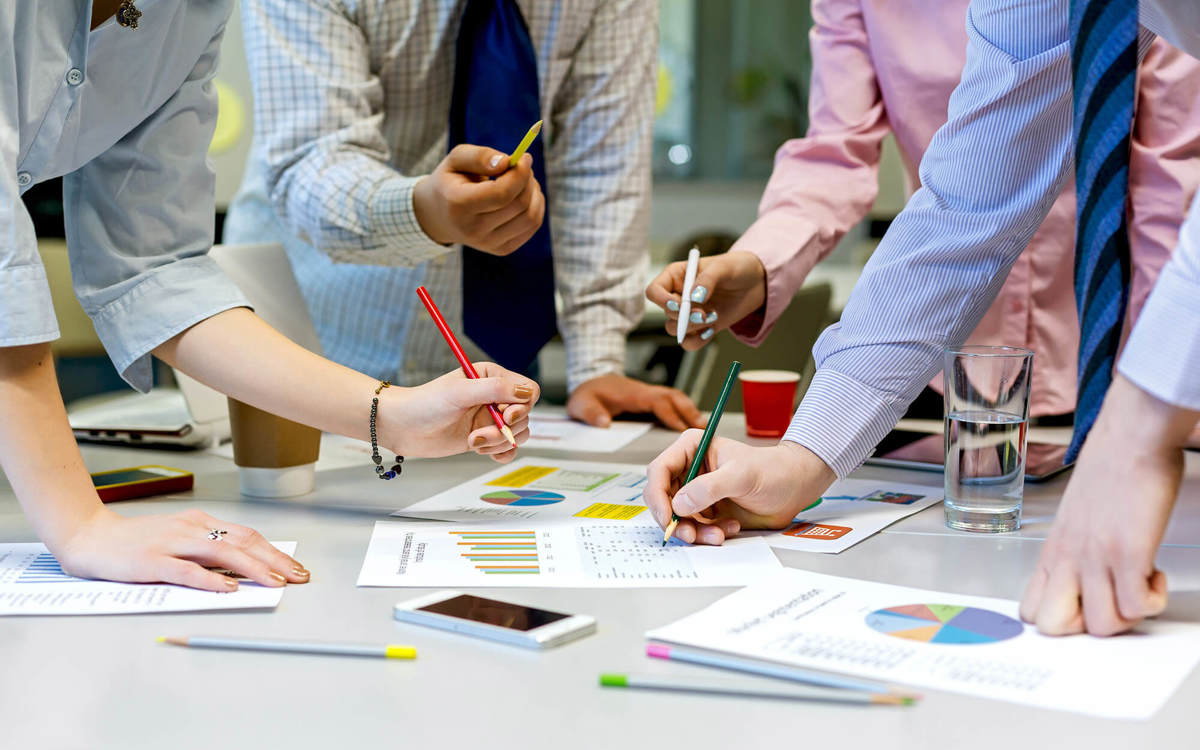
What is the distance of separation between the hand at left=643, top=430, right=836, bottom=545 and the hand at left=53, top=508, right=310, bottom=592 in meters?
0.32

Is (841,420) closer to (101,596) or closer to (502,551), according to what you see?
(502,551)

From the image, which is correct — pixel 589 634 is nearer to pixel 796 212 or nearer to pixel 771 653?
pixel 771 653

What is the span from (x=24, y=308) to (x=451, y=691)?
488mm

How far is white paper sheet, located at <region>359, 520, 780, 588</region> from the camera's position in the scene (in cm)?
93

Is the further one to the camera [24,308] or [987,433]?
[987,433]

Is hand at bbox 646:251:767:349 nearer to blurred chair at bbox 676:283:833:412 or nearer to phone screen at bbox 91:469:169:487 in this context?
phone screen at bbox 91:469:169:487

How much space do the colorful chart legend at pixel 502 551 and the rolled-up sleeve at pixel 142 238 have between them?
0.38 m

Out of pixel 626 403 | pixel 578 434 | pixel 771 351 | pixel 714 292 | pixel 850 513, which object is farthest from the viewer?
pixel 771 351

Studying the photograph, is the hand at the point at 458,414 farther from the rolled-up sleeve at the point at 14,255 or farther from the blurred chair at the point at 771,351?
the blurred chair at the point at 771,351

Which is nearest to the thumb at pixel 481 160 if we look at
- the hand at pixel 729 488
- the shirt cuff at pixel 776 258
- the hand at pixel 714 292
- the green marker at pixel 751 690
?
the hand at pixel 714 292

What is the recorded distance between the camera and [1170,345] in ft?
2.39

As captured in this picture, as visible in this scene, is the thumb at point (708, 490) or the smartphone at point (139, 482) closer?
the thumb at point (708, 490)

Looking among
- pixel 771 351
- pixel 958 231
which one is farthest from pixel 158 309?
pixel 771 351

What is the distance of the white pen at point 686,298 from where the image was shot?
1.39 meters
